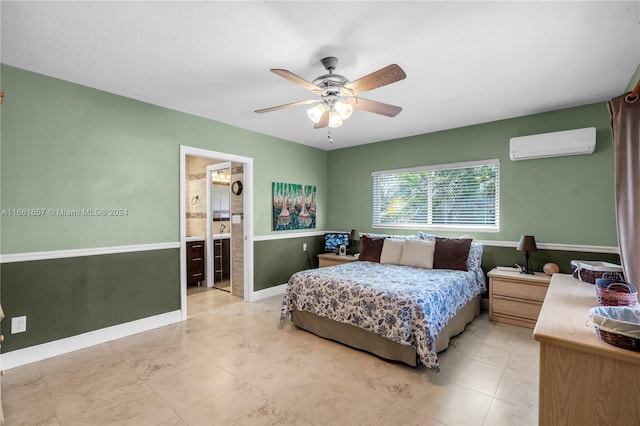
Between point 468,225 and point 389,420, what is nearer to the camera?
point 389,420

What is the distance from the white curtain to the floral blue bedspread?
133 centimetres

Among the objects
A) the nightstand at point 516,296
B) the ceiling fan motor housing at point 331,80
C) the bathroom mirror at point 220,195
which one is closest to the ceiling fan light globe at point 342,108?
the ceiling fan motor housing at point 331,80

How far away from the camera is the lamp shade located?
3.47 meters

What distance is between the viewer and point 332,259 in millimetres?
4984

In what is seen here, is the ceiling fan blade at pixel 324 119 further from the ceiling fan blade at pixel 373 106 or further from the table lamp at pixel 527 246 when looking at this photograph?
the table lamp at pixel 527 246

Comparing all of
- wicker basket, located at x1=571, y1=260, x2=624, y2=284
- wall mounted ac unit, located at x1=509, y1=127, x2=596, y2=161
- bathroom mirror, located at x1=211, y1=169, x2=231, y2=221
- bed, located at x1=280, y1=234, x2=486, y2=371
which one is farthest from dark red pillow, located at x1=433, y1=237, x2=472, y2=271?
bathroom mirror, located at x1=211, y1=169, x2=231, y2=221

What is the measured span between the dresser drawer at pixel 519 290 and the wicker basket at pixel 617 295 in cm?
168

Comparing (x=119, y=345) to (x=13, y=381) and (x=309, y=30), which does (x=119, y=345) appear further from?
(x=309, y=30)

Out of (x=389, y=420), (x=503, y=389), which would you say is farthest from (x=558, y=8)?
(x=389, y=420)

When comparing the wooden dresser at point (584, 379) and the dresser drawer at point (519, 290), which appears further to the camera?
the dresser drawer at point (519, 290)

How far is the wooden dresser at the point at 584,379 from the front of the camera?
120 cm

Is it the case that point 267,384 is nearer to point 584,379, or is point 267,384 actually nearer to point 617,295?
point 584,379

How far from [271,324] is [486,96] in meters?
3.53

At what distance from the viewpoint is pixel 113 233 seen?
312 cm
